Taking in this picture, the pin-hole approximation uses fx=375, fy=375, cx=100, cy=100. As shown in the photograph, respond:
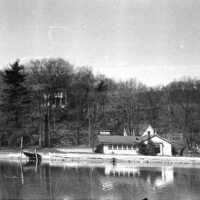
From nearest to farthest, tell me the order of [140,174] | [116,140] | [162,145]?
[140,174] < [162,145] < [116,140]

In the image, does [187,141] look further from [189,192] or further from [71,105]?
[189,192]

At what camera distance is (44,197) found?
34.2 metres

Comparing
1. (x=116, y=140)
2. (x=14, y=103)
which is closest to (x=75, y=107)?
(x=14, y=103)

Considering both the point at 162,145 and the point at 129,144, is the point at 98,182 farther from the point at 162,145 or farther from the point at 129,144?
the point at 162,145

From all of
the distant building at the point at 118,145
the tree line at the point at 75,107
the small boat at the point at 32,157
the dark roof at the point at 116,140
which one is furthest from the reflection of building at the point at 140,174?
the tree line at the point at 75,107

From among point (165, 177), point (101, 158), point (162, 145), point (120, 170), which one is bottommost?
point (165, 177)

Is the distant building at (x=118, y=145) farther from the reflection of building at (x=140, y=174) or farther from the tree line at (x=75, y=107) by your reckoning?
the reflection of building at (x=140, y=174)

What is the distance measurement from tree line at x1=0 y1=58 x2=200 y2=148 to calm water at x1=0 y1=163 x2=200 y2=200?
64.7 ft

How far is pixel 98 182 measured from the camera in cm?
4253

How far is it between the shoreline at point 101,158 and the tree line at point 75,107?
7849 mm

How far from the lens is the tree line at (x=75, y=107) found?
75.5 metres

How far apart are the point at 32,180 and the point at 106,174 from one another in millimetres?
9977

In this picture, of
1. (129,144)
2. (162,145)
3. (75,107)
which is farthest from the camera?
(75,107)

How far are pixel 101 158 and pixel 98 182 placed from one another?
19.9m
